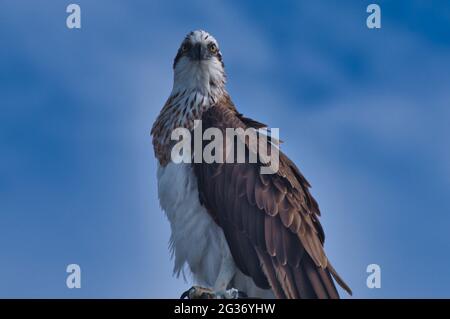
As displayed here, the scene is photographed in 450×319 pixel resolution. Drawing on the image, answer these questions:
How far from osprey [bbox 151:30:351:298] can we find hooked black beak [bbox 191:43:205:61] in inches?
24.9

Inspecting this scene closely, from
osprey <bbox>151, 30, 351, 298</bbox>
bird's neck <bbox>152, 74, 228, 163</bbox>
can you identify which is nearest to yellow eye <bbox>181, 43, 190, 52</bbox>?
bird's neck <bbox>152, 74, 228, 163</bbox>

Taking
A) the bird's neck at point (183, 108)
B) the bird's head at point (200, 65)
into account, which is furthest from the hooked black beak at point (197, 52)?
the bird's neck at point (183, 108)

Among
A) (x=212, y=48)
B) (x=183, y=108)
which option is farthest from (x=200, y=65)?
(x=183, y=108)

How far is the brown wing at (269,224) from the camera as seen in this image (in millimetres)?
9844

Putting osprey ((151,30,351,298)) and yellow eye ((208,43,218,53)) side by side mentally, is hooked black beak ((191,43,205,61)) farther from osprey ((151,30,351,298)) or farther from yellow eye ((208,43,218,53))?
osprey ((151,30,351,298))

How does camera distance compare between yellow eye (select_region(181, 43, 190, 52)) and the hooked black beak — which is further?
yellow eye (select_region(181, 43, 190, 52))

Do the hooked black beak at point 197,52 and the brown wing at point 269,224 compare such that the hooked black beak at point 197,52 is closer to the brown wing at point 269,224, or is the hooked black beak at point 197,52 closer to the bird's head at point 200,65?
the bird's head at point 200,65

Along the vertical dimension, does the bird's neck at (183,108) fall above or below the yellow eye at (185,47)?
below

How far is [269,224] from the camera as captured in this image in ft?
33.6

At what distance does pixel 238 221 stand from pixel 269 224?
16.4 inches

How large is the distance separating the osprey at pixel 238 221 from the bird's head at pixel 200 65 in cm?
33

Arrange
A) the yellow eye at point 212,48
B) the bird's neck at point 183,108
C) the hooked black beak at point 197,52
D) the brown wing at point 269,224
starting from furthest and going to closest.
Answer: the yellow eye at point 212,48 < the hooked black beak at point 197,52 < the bird's neck at point 183,108 < the brown wing at point 269,224

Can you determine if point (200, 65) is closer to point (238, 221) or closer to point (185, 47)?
point (185, 47)

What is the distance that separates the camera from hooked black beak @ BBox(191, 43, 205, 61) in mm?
11289
